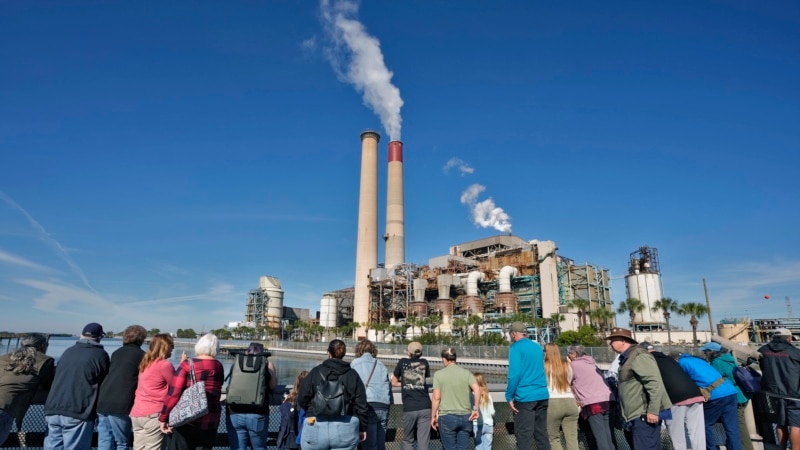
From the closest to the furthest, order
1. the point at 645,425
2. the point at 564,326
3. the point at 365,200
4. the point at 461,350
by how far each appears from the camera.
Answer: the point at 645,425 → the point at 461,350 → the point at 564,326 → the point at 365,200

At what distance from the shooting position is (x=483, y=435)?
7547 millimetres

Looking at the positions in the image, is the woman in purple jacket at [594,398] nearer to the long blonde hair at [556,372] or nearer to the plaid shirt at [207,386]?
the long blonde hair at [556,372]

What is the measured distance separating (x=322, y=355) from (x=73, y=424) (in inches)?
2682

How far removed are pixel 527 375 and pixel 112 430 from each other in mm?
5723

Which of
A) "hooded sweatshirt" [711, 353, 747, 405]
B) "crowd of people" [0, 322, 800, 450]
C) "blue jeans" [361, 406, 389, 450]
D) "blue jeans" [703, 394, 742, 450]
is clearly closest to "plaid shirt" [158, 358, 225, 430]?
"crowd of people" [0, 322, 800, 450]

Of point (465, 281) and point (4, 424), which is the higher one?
point (465, 281)

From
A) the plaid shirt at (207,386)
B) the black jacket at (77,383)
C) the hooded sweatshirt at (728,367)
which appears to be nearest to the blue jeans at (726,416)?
the hooded sweatshirt at (728,367)

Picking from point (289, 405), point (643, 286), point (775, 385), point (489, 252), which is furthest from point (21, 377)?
point (489, 252)

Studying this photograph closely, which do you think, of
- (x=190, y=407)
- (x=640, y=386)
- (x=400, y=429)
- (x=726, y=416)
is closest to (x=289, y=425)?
(x=190, y=407)

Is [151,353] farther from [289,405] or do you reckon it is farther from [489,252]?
[489,252]

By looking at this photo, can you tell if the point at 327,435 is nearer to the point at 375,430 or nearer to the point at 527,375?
the point at 375,430

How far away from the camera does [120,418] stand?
5637 millimetres

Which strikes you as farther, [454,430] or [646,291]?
[646,291]

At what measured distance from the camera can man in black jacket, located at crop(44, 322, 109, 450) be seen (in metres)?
5.52
